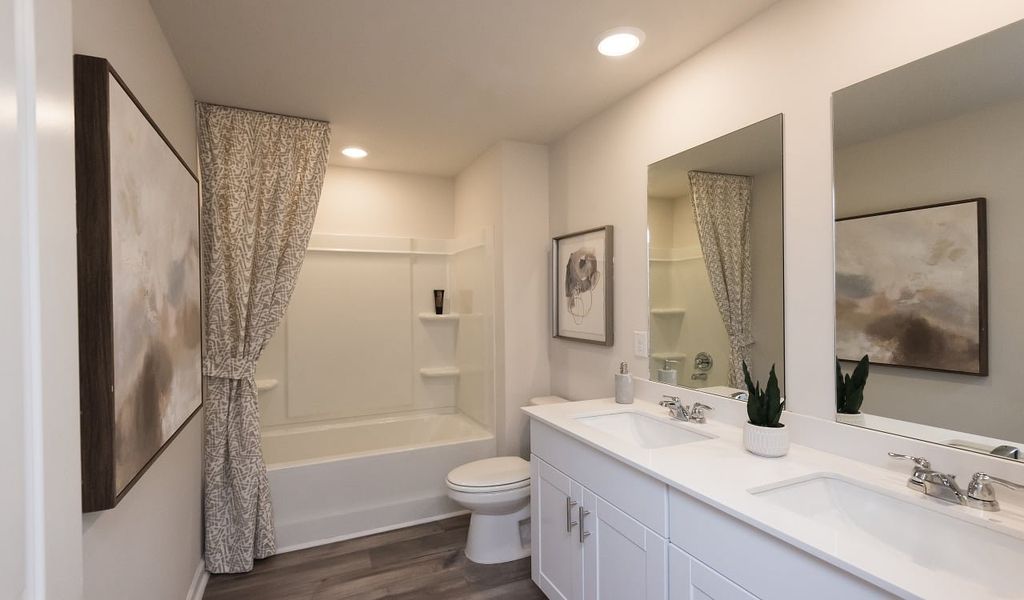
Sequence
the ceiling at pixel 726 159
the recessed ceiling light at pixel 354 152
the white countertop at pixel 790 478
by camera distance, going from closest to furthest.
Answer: the white countertop at pixel 790 478 → the ceiling at pixel 726 159 → the recessed ceiling light at pixel 354 152

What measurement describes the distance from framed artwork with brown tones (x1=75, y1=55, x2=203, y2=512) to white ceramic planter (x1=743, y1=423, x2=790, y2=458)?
1.82 meters

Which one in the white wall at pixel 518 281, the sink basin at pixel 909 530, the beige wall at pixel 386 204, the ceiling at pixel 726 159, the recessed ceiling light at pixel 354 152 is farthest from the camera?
the beige wall at pixel 386 204

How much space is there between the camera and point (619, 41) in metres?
1.90

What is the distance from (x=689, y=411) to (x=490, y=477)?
1.15m

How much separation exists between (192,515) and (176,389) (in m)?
0.92

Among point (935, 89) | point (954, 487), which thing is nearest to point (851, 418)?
point (954, 487)

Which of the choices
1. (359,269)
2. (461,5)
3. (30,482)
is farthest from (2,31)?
(359,269)

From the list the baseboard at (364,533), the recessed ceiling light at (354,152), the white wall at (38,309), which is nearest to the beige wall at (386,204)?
the recessed ceiling light at (354,152)

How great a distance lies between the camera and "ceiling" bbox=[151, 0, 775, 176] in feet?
5.64

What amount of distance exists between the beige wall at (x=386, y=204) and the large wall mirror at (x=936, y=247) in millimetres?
3051

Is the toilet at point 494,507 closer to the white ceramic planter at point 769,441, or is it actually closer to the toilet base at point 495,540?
the toilet base at point 495,540

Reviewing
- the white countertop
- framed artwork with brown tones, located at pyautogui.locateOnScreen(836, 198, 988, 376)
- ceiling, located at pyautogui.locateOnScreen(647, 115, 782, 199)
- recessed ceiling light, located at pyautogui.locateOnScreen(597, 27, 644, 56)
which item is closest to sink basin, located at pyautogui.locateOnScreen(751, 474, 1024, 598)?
the white countertop

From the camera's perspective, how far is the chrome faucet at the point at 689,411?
1927mm

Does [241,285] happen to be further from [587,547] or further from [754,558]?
[754,558]
